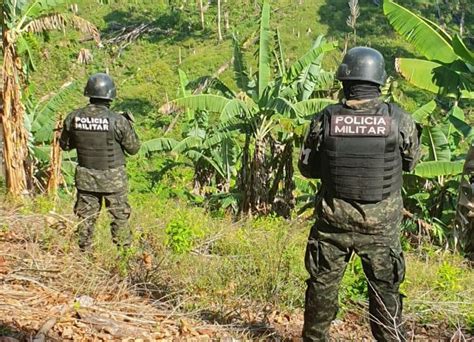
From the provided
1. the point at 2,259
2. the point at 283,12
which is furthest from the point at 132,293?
the point at 283,12

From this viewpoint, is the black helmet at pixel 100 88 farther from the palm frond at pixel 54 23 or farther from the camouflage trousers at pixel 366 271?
the palm frond at pixel 54 23

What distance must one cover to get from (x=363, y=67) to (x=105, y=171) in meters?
2.83

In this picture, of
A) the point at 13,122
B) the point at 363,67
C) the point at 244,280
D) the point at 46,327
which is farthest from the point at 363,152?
the point at 13,122

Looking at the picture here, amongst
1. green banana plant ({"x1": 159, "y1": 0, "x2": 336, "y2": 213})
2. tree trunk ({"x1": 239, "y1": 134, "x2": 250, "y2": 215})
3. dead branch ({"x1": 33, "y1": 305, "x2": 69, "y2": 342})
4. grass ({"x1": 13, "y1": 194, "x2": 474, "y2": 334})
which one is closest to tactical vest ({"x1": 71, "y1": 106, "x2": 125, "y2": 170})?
grass ({"x1": 13, "y1": 194, "x2": 474, "y2": 334})

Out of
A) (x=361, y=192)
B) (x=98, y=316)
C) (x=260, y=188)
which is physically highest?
(x=361, y=192)

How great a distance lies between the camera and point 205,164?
37.1 ft

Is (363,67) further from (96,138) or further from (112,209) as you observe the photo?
(112,209)

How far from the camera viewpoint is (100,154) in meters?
4.96

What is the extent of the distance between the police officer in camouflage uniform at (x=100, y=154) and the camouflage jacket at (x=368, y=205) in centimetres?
228

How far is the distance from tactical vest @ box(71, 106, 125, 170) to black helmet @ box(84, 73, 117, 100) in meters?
→ 0.11

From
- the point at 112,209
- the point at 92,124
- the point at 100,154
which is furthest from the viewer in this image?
the point at 112,209

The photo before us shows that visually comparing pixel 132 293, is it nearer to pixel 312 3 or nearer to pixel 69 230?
pixel 69 230

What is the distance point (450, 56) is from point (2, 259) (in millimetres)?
5620

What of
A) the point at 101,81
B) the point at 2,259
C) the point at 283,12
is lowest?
the point at 283,12
